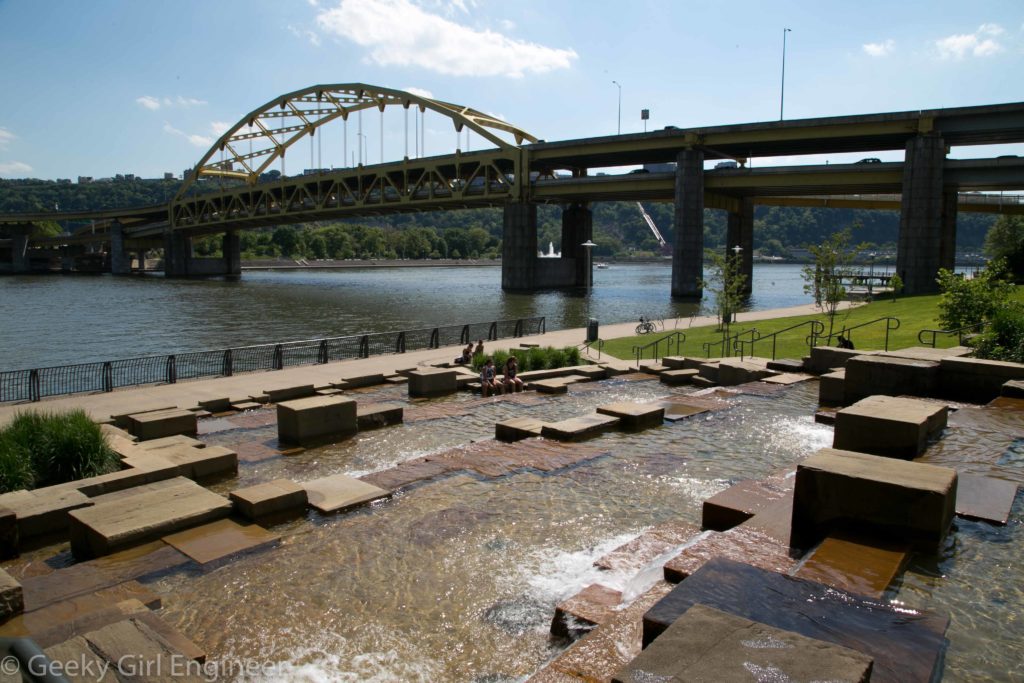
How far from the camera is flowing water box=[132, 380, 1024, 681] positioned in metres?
5.16

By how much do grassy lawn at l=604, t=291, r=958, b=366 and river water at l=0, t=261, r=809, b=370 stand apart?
14.2 meters

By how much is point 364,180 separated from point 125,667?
103192 millimetres

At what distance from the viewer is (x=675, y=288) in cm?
6806

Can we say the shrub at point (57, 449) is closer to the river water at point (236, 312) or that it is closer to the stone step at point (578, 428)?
the stone step at point (578, 428)

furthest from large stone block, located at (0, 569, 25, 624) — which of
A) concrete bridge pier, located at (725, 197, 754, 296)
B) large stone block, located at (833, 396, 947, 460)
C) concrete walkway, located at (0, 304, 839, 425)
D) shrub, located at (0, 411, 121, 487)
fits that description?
concrete bridge pier, located at (725, 197, 754, 296)

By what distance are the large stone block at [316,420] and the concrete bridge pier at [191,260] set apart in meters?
109

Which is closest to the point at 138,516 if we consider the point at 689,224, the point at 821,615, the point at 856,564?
the point at 821,615

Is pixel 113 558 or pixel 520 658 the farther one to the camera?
pixel 113 558

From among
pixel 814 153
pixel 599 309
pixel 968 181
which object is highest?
pixel 814 153

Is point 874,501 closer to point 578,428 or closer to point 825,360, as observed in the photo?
point 578,428

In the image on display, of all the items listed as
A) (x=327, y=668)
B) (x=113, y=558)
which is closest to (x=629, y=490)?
(x=327, y=668)

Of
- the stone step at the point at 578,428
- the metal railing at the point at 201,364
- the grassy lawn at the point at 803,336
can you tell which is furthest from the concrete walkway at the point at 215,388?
the stone step at the point at 578,428

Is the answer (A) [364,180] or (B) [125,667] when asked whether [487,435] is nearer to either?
(B) [125,667]

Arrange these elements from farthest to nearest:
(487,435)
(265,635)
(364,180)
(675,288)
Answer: (364,180) → (675,288) → (487,435) → (265,635)
